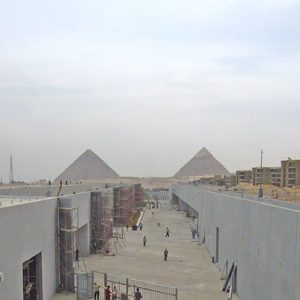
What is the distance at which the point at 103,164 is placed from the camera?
155 metres

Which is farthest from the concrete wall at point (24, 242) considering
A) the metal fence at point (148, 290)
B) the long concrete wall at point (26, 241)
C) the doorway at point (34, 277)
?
the metal fence at point (148, 290)

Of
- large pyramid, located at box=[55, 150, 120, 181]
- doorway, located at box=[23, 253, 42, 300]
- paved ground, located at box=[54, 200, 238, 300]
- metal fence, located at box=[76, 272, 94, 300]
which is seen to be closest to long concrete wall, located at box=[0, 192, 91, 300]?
doorway, located at box=[23, 253, 42, 300]

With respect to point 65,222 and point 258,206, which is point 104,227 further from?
point 258,206

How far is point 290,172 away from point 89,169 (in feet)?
298

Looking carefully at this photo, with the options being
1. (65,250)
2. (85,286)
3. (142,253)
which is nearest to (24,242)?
(85,286)

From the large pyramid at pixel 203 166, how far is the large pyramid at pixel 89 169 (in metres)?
35.8

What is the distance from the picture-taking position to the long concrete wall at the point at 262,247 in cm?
980

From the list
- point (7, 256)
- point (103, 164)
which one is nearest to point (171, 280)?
point (7, 256)

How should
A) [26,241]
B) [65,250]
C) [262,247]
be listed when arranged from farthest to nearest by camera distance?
[65,250]
[26,241]
[262,247]

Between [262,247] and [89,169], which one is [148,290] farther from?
[89,169]

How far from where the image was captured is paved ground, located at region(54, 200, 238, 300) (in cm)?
1762

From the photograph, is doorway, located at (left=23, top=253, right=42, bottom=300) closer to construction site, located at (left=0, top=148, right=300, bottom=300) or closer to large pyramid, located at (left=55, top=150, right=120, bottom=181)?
construction site, located at (left=0, top=148, right=300, bottom=300)

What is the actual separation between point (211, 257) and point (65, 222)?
11008 millimetres

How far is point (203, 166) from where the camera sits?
7018 inches
